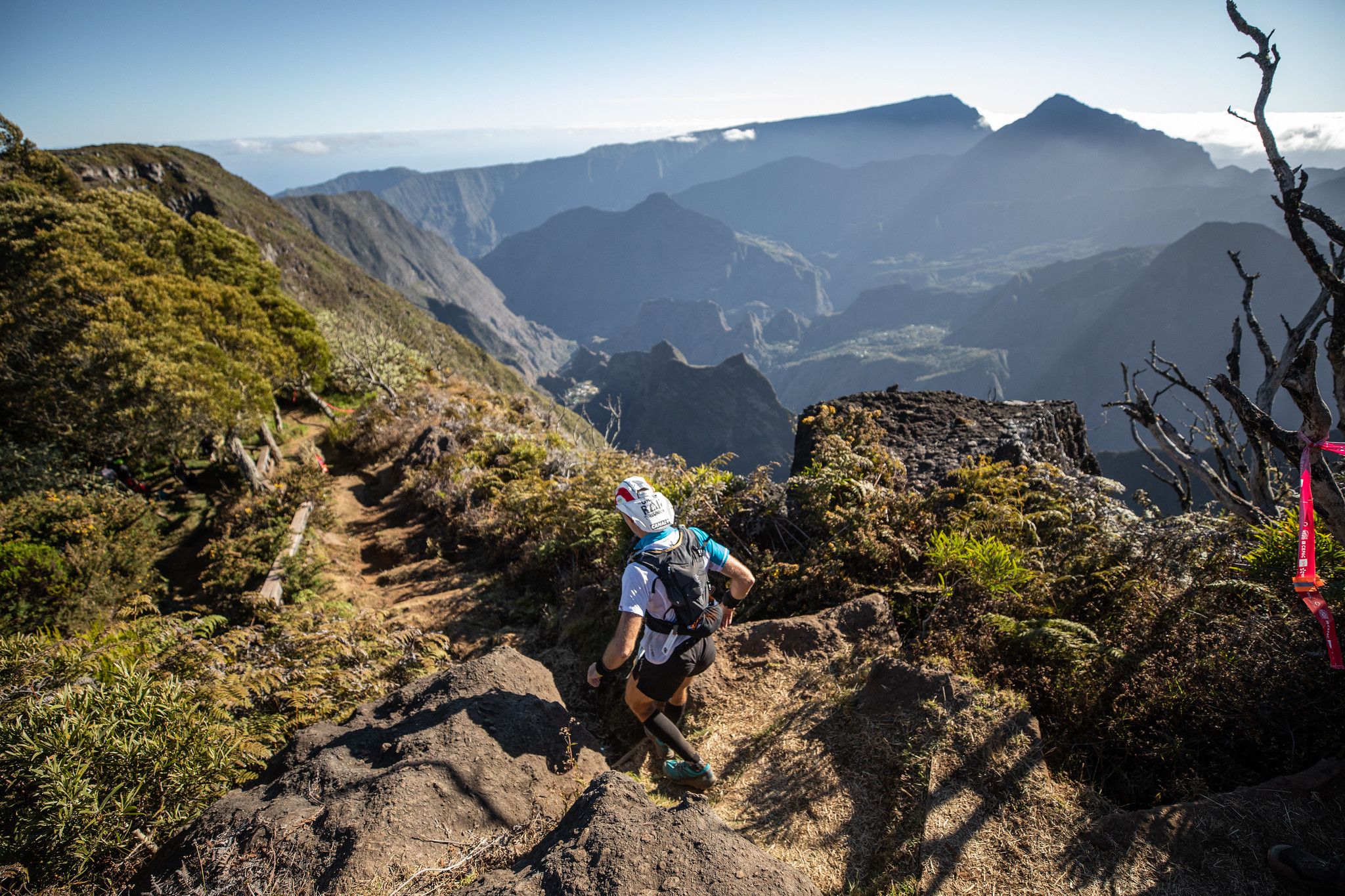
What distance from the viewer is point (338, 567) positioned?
8680 millimetres

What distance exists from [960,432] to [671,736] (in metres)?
5.42

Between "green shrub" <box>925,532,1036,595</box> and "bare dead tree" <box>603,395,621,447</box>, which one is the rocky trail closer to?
"green shrub" <box>925,532,1036,595</box>

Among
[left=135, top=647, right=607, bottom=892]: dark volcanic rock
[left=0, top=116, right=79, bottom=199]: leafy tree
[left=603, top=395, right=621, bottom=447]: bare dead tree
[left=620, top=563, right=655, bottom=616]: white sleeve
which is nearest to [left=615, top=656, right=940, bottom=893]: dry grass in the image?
[left=135, top=647, right=607, bottom=892]: dark volcanic rock

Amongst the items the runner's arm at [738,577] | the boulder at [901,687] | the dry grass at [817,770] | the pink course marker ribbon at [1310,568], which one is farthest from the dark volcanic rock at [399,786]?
the pink course marker ribbon at [1310,568]

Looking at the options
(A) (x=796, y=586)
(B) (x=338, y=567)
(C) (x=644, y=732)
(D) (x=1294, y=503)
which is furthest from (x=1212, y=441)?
(B) (x=338, y=567)

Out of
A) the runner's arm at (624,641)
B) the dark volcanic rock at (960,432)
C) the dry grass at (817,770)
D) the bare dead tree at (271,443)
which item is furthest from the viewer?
the bare dead tree at (271,443)

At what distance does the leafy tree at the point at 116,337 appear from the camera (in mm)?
10453

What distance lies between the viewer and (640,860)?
93.7 inches

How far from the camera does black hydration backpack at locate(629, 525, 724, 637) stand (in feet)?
10.9

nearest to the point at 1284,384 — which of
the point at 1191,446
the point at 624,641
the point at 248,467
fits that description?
the point at 1191,446

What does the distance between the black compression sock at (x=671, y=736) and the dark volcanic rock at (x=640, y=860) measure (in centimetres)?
85

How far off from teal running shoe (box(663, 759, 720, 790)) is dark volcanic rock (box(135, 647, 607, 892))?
20.2 inches

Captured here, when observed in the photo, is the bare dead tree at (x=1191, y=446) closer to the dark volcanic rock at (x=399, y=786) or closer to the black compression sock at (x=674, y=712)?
the black compression sock at (x=674, y=712)

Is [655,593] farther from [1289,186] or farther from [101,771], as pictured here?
[1289,186]
